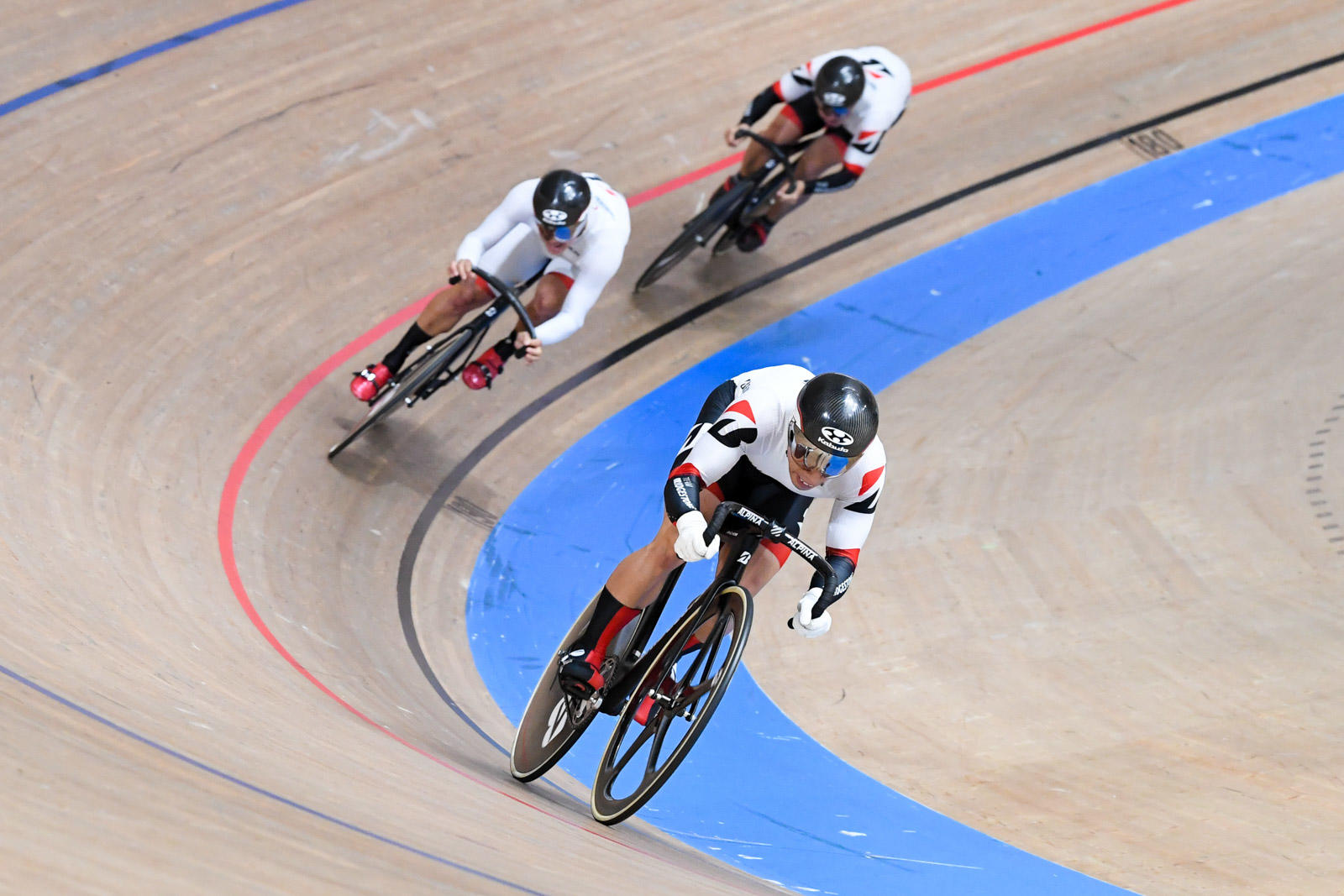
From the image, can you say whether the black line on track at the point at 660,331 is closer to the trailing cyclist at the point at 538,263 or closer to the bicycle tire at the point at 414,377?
the bicycle tire at the point at 414,377

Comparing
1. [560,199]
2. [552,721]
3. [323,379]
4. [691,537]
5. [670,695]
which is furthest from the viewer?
[323,379]

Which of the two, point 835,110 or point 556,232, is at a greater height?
point 556,232

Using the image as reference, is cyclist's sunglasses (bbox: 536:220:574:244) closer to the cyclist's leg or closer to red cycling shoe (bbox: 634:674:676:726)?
the cyclist's leg

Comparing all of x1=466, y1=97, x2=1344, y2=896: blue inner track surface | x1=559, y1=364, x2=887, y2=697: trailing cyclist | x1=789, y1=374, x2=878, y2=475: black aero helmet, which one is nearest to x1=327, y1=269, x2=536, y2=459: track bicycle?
x1=466, y1=97, x2=1344, y2=896: blue inner track surface

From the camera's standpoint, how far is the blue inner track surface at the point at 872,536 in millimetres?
3816

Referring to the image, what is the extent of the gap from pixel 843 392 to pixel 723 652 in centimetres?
92

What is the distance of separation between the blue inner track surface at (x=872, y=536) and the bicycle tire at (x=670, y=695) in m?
0.42

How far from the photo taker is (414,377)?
495 cm

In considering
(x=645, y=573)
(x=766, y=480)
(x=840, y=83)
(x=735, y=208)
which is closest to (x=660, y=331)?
(x=735, y=208)

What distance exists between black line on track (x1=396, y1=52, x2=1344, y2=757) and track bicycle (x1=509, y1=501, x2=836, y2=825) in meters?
0.37

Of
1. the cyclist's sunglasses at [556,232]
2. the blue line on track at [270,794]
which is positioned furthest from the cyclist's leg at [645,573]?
the cyclist's sunglasses at [556,232]

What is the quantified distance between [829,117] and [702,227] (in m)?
0.78

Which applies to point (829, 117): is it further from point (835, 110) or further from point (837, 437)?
point (837, 437)

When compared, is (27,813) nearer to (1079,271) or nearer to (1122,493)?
(1122,493)
